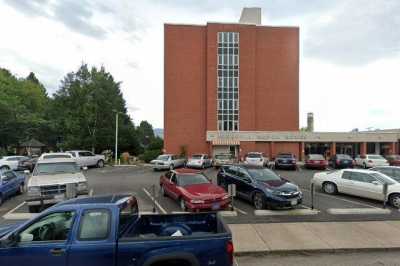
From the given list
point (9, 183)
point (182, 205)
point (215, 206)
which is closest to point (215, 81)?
point (9, 183)

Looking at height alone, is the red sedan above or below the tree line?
below

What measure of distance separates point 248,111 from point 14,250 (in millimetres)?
42751

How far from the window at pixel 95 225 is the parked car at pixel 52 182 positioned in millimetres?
7335

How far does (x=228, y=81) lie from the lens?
4628cm

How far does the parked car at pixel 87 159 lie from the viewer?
1100 inches

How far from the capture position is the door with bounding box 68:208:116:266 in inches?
183

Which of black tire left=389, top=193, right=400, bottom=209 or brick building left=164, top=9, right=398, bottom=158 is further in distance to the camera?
brick building left=164, top=9, right=398, bottom=158

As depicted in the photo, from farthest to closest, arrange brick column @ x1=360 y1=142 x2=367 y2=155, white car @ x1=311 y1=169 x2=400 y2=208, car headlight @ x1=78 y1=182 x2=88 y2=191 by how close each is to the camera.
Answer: brick column @ x1=360 y1=142 x2=367 y2=155 → white car @ x1=311 y1=169 x2=400 y2=208 → car headlight @ x1=78 y1=182 x2=88 y2=191

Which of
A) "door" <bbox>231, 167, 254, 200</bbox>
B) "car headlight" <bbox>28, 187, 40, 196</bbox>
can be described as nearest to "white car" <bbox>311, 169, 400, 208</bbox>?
"door" <bbox>231, 167, 254, 200</bbox>

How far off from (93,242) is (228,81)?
141ft

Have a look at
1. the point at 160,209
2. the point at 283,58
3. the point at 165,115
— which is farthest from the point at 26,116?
the point at 160,209

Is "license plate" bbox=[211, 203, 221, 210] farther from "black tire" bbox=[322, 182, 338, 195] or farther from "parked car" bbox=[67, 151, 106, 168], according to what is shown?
"parked car" bbox=[67, 151, 106, 168]

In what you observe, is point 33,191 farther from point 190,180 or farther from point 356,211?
point 356,211

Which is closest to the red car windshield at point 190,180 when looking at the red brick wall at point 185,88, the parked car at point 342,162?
the parked car at point 342,162
